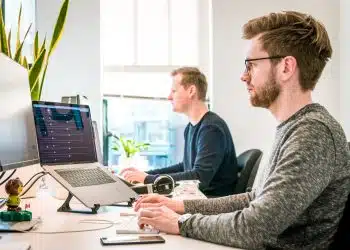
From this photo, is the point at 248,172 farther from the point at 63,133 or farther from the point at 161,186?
the point at 63,133

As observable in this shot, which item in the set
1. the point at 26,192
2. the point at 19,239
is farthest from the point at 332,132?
the point at 26,192

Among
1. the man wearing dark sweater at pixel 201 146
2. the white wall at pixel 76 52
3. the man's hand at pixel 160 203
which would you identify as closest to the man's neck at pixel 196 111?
the man wearing dark sweater at pixel 201 146

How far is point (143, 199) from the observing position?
154 cm

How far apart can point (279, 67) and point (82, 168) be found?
A: 888 mm

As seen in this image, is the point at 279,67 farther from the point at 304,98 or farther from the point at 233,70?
the point at 233,70

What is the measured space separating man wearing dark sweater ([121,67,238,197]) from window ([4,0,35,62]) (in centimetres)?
119

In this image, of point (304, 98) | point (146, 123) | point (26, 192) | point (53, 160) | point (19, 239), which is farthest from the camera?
point (146, 123)

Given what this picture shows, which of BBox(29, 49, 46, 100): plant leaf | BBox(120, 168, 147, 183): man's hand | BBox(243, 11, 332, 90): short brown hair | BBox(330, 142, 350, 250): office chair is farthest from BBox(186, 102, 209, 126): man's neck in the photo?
BBox(330, 142, 350, 250): office chair

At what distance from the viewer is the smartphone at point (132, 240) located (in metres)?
1.20

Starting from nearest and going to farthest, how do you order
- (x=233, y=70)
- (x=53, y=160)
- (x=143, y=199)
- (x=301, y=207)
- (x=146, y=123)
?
(x=301, y=207)
(x=143, y=199)
(x=53, y=160)
(x=233, y=70)
(x=146, y=123)

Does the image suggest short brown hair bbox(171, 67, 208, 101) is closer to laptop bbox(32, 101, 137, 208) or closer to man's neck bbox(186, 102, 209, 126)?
man's neck bbox(186, 102, 209, 126)

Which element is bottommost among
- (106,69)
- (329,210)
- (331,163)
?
(329,210)

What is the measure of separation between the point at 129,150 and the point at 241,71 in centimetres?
113

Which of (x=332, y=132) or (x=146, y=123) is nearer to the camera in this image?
(x=332, y=132)
